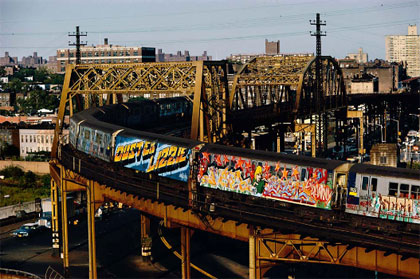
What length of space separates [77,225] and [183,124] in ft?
61.8

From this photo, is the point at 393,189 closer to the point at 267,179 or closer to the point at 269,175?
the point at 269,175

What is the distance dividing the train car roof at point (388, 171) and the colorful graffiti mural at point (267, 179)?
1.45m

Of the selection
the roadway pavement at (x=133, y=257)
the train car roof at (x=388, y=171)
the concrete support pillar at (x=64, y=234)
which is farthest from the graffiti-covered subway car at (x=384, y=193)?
the concrete support pillar at (x=64, y=234)

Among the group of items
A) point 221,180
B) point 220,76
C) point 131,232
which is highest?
point 220,76

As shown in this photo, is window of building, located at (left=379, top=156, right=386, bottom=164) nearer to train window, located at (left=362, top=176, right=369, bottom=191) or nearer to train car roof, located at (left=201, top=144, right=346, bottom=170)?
train car roof, located at (left=201, top=144, right=346, bottom=170)

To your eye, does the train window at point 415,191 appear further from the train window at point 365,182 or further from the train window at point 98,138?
the train window at point 98,138

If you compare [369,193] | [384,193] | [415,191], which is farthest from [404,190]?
[369,193]

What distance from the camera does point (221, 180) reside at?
128 ft

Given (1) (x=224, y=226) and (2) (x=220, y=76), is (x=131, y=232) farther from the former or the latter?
(1) (x=224, y=226)

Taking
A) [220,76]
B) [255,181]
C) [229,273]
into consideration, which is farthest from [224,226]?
[220,76]

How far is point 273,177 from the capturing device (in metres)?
36.7

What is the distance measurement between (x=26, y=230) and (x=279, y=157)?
36562mm

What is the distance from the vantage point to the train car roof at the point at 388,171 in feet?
106

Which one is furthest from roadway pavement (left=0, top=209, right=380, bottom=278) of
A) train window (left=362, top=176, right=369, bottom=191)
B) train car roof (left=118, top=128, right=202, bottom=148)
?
train window (left=362, top=176, right=369, bottom=191)
